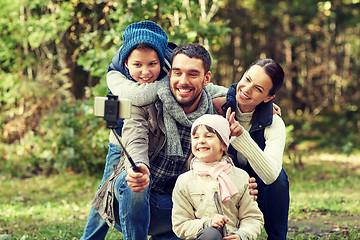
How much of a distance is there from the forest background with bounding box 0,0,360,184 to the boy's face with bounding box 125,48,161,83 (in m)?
2.80

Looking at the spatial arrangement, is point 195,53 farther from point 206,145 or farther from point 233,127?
point 206,145

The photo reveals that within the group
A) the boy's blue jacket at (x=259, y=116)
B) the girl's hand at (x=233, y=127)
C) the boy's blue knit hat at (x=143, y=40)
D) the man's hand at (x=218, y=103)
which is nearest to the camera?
the girl's hand at (x=233, y=127)

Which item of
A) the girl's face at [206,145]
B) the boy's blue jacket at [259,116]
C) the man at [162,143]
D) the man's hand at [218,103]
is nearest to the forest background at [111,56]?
the man's hand at [218,103]

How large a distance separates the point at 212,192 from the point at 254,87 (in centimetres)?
80

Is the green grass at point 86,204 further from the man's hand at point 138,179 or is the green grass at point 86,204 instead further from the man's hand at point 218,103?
the man's hand at point 138,179

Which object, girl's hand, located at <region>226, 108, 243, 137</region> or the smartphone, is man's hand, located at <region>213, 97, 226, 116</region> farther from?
the smartphone

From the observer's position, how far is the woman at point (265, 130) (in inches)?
137

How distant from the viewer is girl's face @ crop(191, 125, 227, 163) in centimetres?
305

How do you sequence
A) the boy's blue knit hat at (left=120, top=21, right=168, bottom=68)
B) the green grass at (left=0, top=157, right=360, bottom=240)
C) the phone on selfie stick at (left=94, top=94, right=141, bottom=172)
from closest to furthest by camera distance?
the phone on selfie stick at (left=94, top=94, right=141, bottom=172)
the boy's blue knit hat at (left=120, top=21, right=168, bottom=68)
the green grass at (left=0, top=157, right=360, bottom=240)

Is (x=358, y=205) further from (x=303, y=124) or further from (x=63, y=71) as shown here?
(x=303, y=124)

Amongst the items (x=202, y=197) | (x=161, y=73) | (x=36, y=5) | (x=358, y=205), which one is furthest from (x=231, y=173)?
(x=36, y=5)

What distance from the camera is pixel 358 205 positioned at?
6027 millimetres

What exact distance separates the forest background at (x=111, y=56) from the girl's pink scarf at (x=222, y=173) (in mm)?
3340

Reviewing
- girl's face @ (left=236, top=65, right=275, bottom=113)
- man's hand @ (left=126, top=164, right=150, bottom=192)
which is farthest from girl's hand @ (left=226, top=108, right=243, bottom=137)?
man's hand @ (left=126, top=164, right=150, bottom=192)
